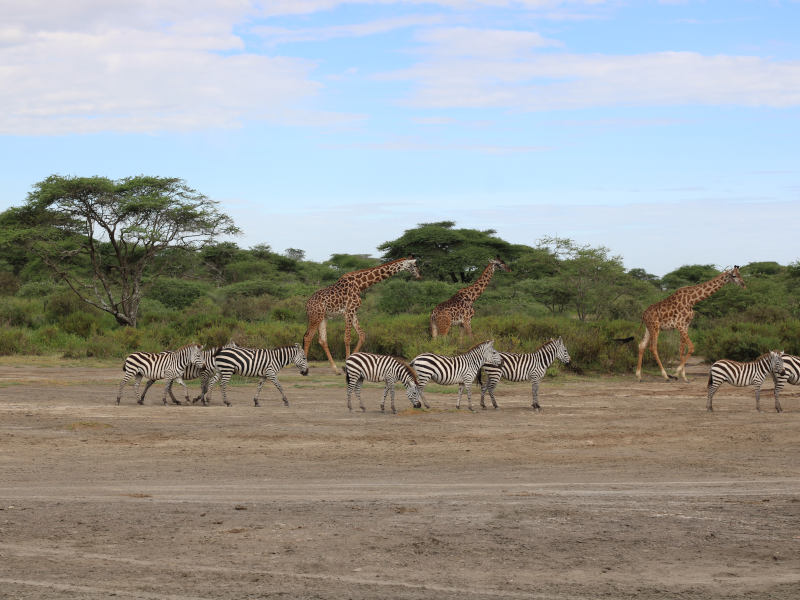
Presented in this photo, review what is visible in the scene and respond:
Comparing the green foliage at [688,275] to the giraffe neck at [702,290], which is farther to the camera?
the green foliage at [688,275]

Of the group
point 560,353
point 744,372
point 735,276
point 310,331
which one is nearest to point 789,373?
point 744,372

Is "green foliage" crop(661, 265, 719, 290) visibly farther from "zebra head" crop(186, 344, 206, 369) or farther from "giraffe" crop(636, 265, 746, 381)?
"zebra head" crop(186, 344, 206, 369)

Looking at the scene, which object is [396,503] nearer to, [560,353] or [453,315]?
[560,353]

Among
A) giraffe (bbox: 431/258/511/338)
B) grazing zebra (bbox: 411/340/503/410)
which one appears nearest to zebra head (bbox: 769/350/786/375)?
grazing zebra (bbox: 411/340/503/410)

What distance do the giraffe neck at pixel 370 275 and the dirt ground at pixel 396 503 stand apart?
8688 millimetres

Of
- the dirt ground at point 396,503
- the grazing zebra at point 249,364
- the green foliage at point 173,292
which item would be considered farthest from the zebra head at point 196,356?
the green foliage at point 173,292

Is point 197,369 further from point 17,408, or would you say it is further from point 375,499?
point 375,499

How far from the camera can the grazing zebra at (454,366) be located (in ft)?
50.6

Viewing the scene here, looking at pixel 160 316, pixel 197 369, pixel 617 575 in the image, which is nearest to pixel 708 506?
pixel 617 575

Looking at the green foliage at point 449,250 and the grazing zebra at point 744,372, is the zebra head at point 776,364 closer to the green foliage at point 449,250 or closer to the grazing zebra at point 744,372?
the grazing zebra at point 744,372

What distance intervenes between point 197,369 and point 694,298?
12.7 metres

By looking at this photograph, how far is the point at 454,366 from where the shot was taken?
1576cm

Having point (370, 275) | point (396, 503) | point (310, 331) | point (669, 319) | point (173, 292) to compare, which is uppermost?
point (173, 292)

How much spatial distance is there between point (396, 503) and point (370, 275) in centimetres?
1622
